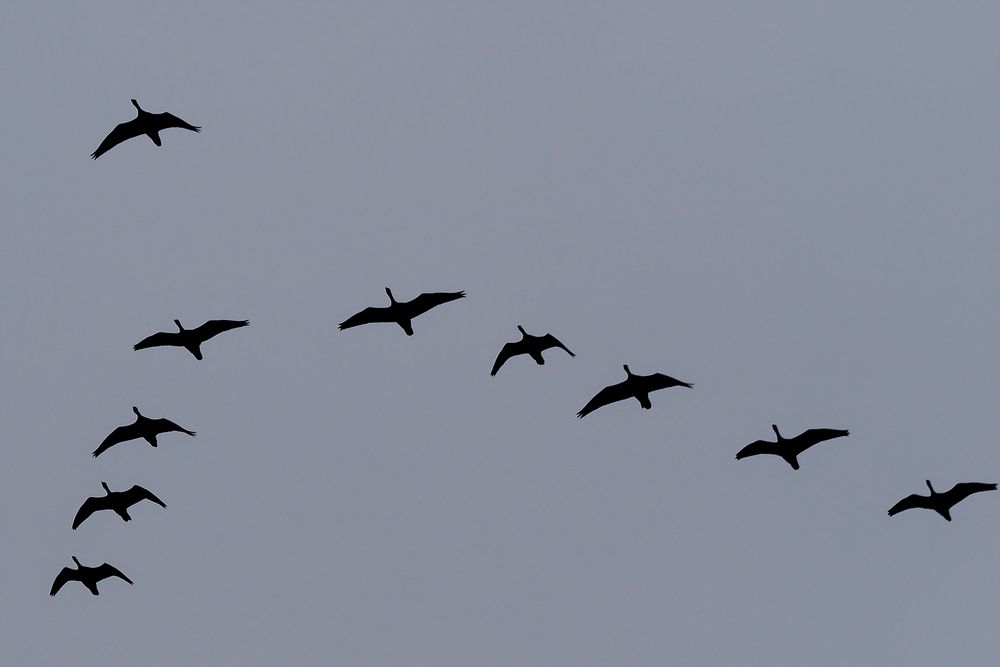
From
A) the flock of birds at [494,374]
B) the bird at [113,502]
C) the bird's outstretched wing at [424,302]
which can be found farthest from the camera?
the bird at [113,502]

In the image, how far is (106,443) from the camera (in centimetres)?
4169

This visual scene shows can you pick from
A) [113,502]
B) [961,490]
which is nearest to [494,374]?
[113,502]

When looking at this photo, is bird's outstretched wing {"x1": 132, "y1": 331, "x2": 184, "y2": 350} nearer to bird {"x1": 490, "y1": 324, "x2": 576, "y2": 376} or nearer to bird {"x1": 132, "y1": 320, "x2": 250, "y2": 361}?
bird {"x1": 132, "y1": 320, "x2": 250, "y2": 361}

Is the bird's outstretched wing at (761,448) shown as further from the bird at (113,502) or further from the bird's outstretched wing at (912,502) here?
the bird at (113,502)

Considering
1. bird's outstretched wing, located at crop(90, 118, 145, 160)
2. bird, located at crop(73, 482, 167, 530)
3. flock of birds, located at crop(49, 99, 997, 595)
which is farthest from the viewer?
bird, located at crop(73, 482, 167, 530)

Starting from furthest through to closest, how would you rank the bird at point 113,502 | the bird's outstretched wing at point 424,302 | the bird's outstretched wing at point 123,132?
1. the bird at point 113,502
2. the bird's outstretched wing at point 123,132
3. the bird's outstretched wing at point 424,302

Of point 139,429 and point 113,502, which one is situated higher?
point 139,429

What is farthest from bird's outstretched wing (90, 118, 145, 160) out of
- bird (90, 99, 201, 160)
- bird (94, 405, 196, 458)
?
bird (94, 405, 196, 458)

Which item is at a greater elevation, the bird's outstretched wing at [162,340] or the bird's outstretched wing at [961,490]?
the bird's outstretched wing at [162,340]

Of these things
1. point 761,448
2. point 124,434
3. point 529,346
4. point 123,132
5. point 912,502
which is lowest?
point 124,434

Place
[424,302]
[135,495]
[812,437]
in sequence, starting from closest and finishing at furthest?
[424,302], [812,437], [135,495]

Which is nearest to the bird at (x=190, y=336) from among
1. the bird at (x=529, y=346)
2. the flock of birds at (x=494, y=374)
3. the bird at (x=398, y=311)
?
the flock of birds at (x=494, y=374)

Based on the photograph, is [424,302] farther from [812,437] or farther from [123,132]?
[812,437]

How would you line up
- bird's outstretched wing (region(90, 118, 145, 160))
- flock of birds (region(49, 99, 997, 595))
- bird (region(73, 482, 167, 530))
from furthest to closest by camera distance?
bird (region(73, 482, 167, 530))
bird's outstretched wing (region(90, 118, 145, 160))
flock of birds (region(49, 99, 997, 595))
